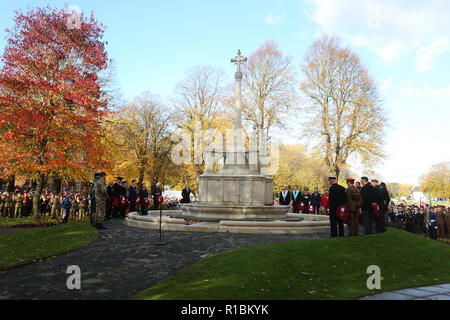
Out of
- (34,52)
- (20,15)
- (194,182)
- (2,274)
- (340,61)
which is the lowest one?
(2,274)

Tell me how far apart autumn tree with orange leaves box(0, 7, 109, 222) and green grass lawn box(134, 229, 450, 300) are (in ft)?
38.4

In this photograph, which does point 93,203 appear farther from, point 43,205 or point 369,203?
point 43,205

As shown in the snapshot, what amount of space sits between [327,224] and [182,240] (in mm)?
6549

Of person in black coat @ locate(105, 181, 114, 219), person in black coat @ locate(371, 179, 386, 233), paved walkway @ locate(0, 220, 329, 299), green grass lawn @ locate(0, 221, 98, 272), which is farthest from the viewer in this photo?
person in black coat @ locate(105, 181, 114, 219)

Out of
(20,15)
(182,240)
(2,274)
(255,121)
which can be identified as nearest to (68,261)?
(2,274)

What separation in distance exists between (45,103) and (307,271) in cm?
1546

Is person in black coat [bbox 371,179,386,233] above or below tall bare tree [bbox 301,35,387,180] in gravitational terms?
below

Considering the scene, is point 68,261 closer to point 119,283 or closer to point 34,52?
point 119,283

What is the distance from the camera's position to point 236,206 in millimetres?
15195

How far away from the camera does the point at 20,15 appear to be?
16844mm

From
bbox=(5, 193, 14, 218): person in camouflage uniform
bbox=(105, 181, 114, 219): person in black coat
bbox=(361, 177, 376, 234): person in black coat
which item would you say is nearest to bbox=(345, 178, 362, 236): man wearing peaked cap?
bbox=(361, 177, 376, 234): person in black coat

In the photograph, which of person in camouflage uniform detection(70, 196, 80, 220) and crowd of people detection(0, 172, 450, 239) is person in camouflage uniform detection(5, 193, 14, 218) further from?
person in camouflage uniform detection(70, 196, 80, 220)

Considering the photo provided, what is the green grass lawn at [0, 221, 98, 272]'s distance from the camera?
26.6ft
